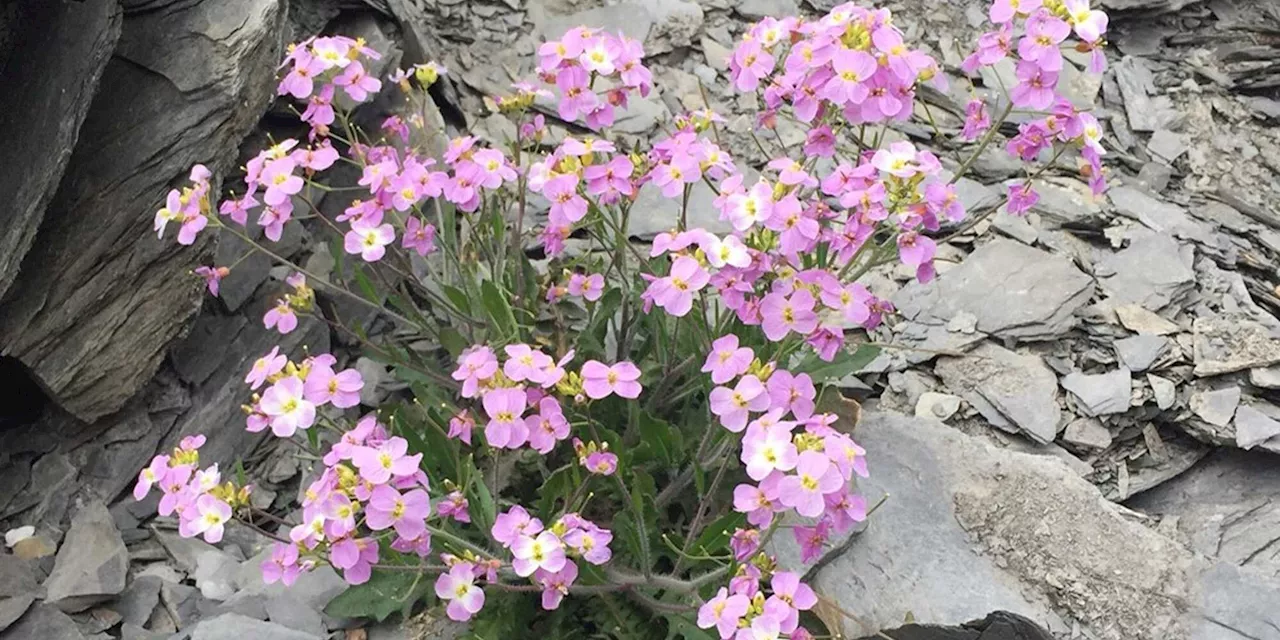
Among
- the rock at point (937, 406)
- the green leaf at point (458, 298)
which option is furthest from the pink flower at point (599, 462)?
the rock at point (937, 406)

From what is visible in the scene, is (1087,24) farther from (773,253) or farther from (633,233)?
(633,233)

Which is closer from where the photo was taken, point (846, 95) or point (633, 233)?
point (846, 95)

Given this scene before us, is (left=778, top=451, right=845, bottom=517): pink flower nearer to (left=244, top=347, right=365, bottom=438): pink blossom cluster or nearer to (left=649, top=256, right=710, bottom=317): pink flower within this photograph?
(left=649, top=256, right=710, bottom=317): pink flower

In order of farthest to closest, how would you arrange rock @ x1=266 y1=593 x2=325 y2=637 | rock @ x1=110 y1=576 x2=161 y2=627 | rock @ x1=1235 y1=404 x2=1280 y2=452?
rock @ x1=1235 y1=404 x2=1280 y2=452
rock @ x1=110 y1=576 x2=161 y2=627
rock @ x1=266 y1=593 x2=325 y2=637

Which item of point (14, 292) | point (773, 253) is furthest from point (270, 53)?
point (773, 253)

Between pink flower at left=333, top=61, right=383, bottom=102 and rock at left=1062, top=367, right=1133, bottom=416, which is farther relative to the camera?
rock at left=1062, top=367, right=1133, bottom=416

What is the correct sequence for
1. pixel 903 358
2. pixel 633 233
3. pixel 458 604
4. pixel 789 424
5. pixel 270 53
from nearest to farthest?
pixel 789 424, pixel 458 604, pixel 270 53, pixel 903 358, pixel 633 233

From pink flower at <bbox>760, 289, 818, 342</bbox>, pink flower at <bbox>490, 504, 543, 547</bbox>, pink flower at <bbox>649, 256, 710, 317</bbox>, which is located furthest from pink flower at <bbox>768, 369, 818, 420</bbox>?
pink flower at <bbox>490, 504, 543, 547</bbox>

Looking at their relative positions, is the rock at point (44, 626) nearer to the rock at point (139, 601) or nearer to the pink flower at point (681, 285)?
the rock at point (139, 601)
